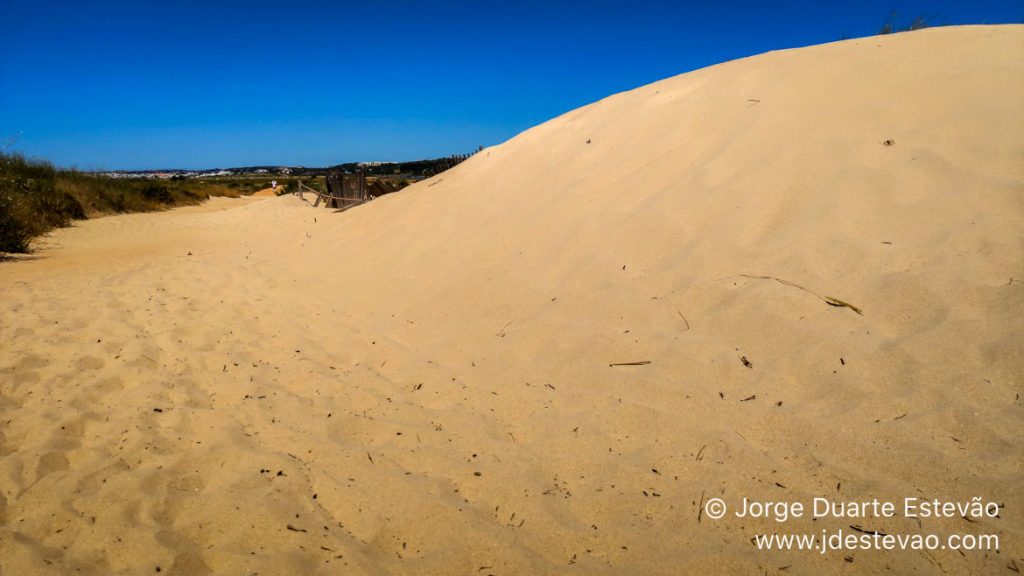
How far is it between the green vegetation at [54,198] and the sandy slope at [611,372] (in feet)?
8.95

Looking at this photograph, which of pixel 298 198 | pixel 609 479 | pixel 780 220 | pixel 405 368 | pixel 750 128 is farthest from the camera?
pixel 298 198

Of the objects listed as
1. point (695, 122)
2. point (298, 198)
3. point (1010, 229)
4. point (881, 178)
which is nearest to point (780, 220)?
point (881, 178)

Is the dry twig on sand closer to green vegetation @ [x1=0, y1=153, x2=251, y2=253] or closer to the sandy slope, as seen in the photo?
the sandy slope

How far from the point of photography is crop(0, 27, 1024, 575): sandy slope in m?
1.70

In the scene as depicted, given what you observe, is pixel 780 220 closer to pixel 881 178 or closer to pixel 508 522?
pixel 881 178

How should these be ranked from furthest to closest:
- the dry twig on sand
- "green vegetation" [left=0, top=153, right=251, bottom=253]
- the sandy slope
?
"green vegetation" [left=0, top=153, right=251, bottom=253]
the dry twig on sand
the sandy slope

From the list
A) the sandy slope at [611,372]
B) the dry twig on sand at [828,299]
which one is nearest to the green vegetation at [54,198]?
the sandy slope at [611,372]

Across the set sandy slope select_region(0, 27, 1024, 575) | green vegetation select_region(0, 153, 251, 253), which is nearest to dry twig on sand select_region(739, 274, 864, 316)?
sandy slope select_region(0, 27, 1024, 575)

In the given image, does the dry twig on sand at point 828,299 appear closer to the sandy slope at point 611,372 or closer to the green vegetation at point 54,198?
the sandy slope at point 611,372

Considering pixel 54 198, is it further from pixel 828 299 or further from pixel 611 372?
pixel 828 299

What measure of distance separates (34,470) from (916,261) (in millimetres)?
4295

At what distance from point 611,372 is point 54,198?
13.3 m

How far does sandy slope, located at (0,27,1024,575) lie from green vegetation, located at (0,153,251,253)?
2.73 meters

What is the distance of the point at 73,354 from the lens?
3.23 metres
